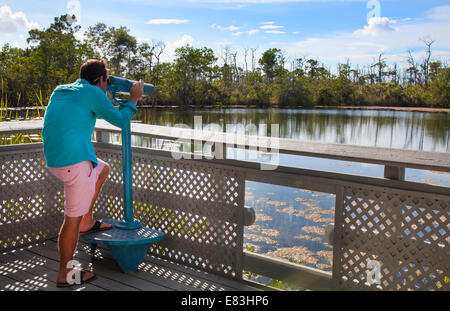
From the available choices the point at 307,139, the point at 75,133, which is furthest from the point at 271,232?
the point at 307,139

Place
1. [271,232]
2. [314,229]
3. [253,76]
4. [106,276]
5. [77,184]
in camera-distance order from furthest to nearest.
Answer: [253,76] → [314,229] → [271,232] → [106,276] → [77,184]

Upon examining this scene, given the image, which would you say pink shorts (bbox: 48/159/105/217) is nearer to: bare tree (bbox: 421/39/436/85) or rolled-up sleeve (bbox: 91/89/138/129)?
rolled-up sleeve (bbox: 91/89/138/129)

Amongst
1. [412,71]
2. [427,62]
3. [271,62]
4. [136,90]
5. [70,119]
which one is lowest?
[70,119]

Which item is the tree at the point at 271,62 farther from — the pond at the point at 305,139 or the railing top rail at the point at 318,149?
the railing top rail at the point at 318,149

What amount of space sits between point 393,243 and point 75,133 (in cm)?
184

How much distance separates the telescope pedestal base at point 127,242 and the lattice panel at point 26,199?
30.8 inches

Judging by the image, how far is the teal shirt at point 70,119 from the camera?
223cm

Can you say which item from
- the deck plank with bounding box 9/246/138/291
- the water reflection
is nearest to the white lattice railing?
the deck plank with bounding box 9/246/138/291

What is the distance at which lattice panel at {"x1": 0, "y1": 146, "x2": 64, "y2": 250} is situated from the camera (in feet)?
10.3

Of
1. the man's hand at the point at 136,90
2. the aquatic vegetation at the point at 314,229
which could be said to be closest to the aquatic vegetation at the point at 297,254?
the aquatic vegetation at the point at 314,229

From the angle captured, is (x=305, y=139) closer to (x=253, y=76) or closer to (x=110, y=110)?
(x=110, y=110)

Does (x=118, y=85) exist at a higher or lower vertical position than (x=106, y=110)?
higher

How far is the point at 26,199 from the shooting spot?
10.6ft
